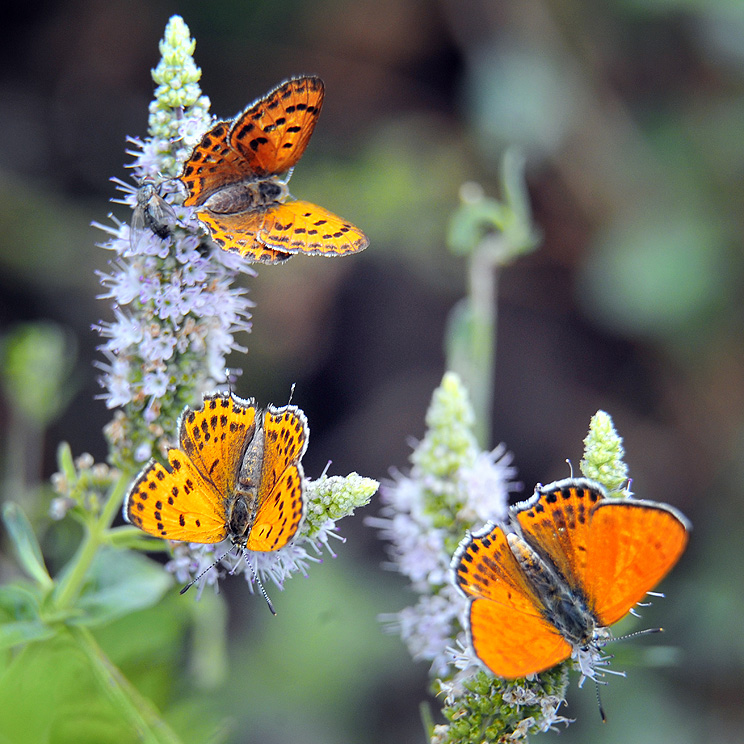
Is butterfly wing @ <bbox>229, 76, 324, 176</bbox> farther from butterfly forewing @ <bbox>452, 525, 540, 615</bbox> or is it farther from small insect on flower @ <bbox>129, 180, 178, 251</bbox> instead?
butterfly forewing @ <bbox>452, 525, 540, 615</bbox>

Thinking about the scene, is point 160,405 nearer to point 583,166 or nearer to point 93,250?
point 93,250

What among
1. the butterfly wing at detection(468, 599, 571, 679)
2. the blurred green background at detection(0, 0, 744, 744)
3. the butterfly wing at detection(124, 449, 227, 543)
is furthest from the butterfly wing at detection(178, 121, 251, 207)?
the blurred green background at detection(0, 0, 744, 744)

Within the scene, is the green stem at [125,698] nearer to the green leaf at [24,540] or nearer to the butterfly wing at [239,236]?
the green leaf at [24,540]

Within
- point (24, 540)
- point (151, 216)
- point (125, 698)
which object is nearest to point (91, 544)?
point (24, 540)

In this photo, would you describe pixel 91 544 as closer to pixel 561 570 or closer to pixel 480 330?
pixel 561 570

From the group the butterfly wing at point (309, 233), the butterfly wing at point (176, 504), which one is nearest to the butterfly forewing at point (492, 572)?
the butterfly wing at point (176, 504)

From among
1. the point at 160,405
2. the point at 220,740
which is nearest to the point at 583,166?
→ the point at 160,405
